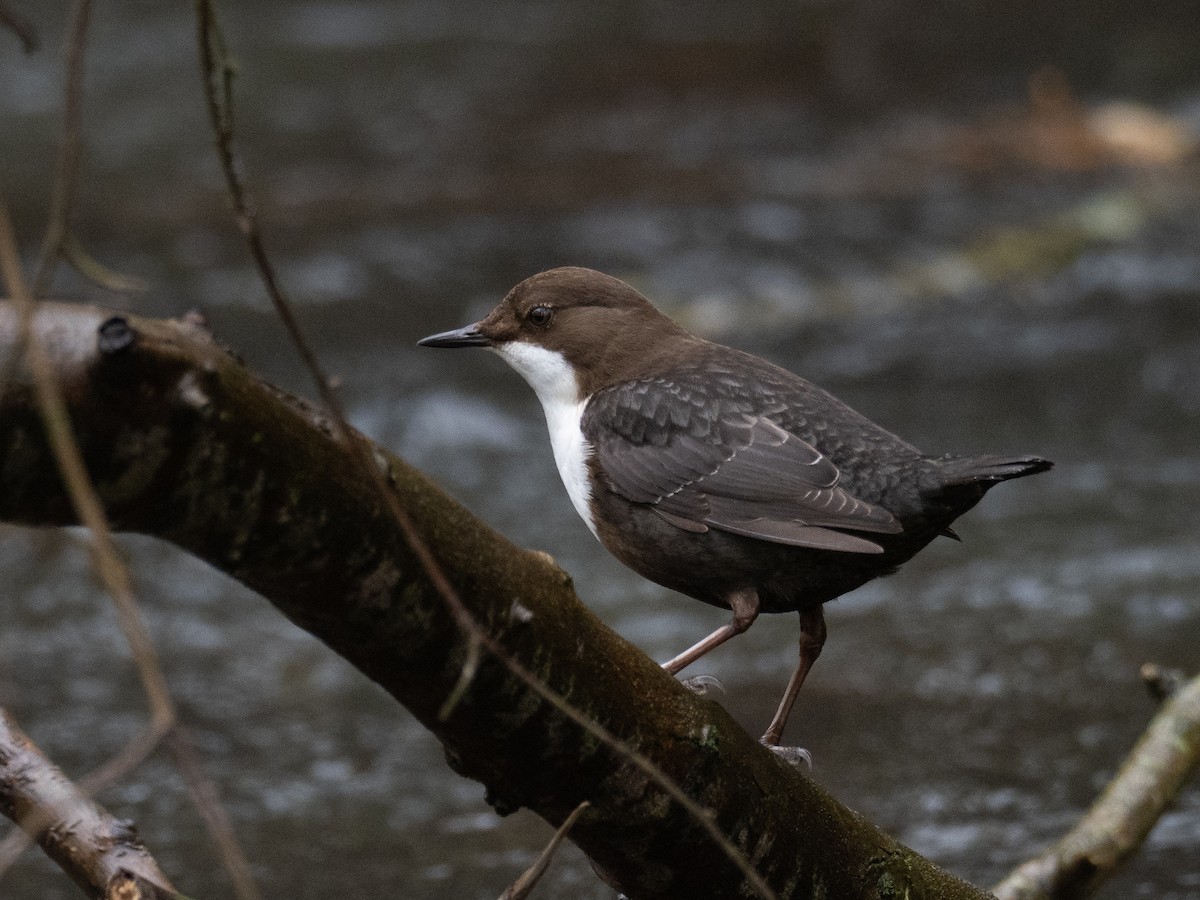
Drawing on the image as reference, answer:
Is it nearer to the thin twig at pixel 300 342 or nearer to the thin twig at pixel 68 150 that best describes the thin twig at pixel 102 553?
the thin twig at pixel 68 150

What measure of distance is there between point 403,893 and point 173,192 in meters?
6.72

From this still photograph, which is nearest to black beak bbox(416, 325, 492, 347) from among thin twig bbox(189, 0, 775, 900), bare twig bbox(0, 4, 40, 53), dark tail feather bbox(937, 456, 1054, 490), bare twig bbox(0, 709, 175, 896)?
dark tail feather bbox(937, 456, 1054, 490)

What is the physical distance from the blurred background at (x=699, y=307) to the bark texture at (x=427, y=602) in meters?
0.18

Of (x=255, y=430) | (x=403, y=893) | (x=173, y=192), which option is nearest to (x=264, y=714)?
(x=403, y=893)

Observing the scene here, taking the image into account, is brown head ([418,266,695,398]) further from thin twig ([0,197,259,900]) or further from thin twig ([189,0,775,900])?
thin twig ([0,197,259,900])

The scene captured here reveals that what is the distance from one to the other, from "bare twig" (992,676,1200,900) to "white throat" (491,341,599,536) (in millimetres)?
1249

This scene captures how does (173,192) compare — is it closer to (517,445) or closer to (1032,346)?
(517,445)

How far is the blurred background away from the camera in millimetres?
4672

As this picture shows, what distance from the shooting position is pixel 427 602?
6.16 feet

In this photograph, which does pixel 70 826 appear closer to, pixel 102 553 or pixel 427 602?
pixel 427 602

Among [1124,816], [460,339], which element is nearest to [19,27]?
[460,339]

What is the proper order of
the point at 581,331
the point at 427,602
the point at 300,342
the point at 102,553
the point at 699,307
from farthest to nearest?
the point at 699,307, the point at 581,331, the point at 427,602, the point at 300,342, the point at 102,553

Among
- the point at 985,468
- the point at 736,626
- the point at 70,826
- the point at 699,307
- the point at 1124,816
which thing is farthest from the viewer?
the point at 699,307

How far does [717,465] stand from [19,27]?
5.72 ft
